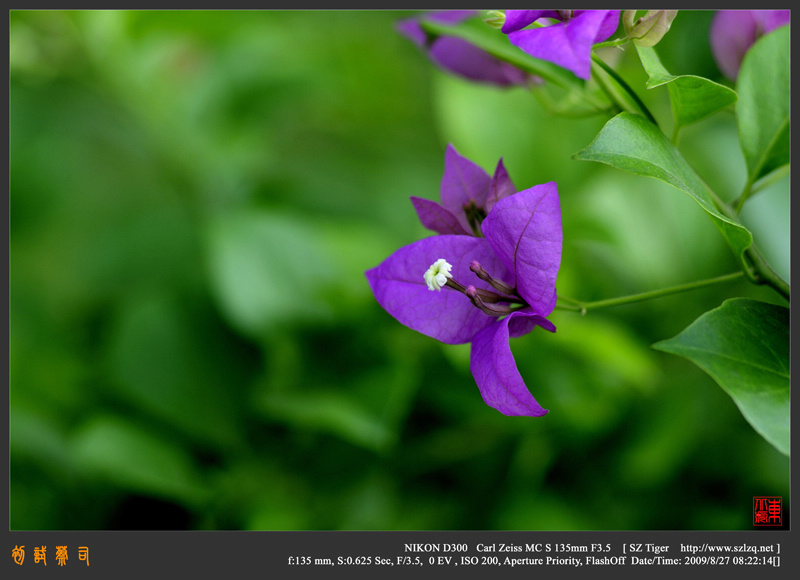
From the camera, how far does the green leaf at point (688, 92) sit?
0.28 m

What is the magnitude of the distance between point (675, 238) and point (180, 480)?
0.55 metres

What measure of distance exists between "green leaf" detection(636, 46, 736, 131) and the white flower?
0.11 metres

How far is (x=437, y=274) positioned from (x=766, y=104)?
0.64ft

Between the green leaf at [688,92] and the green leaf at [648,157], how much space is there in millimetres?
20

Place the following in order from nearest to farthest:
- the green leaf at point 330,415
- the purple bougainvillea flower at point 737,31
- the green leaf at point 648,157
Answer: the green leaf at point 648,157 < the purple bougainvillea flower at point 737,31 < the green leaf at point 330,415

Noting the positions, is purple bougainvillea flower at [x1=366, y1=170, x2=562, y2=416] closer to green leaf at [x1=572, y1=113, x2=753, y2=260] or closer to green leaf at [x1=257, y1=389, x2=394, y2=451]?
green leaf at [x1=572, y1=113, x2=753, y2=260]

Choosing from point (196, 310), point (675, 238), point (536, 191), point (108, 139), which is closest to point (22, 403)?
point (196, 310)

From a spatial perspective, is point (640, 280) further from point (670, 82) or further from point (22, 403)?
point (22, 403)

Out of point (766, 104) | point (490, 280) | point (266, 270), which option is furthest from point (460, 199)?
point (266, 270)

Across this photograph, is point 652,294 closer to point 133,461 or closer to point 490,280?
point 490,280

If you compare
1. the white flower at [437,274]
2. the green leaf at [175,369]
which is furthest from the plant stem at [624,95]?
the green leaf at [175,369]

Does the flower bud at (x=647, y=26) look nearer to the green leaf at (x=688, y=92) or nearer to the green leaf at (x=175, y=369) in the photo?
the green leaf at (x=688, y=92)

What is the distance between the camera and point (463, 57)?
1.41 ft

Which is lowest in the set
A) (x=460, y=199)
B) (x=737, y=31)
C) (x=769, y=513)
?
(x=769, y=513)
